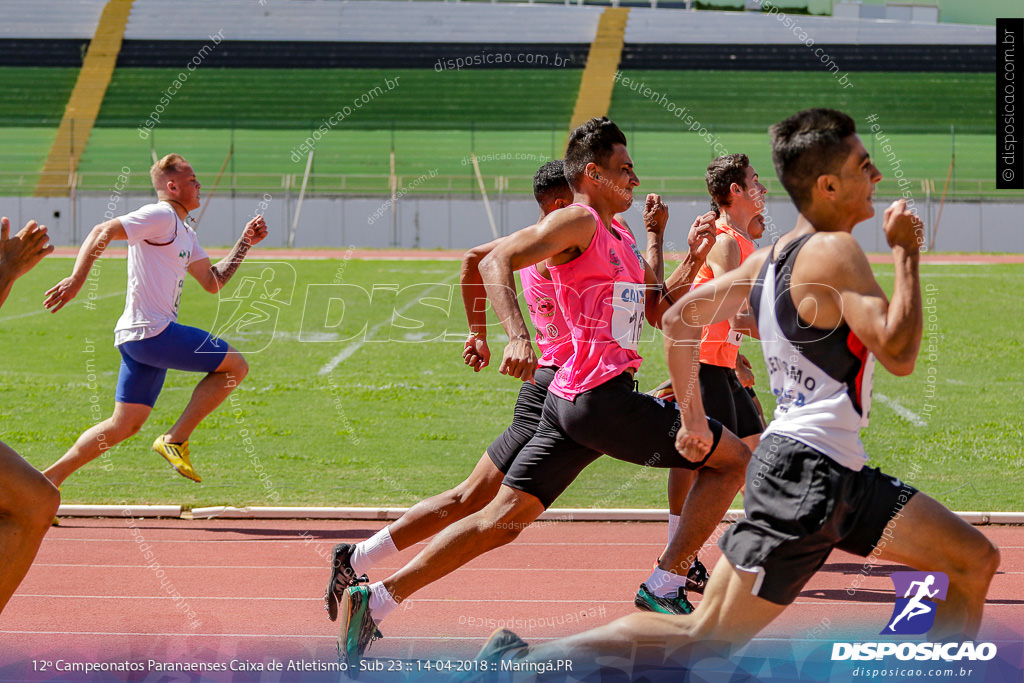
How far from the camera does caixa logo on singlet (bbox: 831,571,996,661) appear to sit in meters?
3.36

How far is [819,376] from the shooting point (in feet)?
10.6

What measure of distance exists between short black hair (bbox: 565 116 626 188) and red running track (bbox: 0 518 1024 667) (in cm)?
201

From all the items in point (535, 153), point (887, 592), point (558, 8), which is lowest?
point (887, 592)

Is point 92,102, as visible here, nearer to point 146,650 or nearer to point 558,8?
point 558,8

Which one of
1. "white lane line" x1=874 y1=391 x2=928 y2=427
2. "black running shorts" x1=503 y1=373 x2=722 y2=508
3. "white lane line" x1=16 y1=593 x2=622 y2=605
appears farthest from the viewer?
"white lane line" x1=874 y1=391 x2=928 y2=427

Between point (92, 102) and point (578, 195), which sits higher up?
point (92, 102)

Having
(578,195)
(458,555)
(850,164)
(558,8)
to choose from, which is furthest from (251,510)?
(558,8)

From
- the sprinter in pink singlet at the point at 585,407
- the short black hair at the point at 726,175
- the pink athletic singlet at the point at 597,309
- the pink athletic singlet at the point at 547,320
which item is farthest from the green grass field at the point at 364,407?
the pink athletic singlet at the point at 597,309

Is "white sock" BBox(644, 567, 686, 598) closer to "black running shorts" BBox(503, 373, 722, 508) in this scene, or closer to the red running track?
the red running track

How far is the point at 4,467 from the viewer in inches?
150

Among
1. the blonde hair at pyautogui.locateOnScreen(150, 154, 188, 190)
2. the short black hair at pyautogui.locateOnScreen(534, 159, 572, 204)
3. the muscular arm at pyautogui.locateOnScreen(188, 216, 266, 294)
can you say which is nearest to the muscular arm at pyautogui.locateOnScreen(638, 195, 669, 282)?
the short black hair at pyautogui.locateOnScreen(534, 159, 572, 204)

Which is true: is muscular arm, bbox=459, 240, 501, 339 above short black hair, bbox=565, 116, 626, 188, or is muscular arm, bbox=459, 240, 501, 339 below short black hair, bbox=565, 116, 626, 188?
below

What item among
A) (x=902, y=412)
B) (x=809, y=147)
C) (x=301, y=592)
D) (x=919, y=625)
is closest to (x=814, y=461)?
(x=919, y=625)

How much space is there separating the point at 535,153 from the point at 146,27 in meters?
19.1
